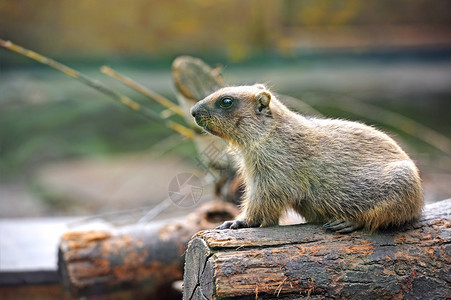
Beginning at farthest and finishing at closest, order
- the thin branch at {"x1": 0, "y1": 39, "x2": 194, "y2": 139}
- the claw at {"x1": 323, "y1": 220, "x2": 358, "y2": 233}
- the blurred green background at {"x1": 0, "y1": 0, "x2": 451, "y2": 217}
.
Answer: the blurred green background at {"x1": 0, "y1": 0, "x2": 451, "y2": 217} → the thin branch at {"x1": 0, "y1": 39, "x2": 194, "y2": 139} → the claw at {"x1": 323, "y1": 220, "x2": 358, "y2": 233}

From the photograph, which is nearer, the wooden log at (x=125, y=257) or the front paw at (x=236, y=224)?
the front paw at (x=236, y=224)

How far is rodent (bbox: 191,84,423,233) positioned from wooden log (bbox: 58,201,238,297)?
4.41ft

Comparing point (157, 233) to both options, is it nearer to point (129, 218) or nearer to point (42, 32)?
point (129, 218)

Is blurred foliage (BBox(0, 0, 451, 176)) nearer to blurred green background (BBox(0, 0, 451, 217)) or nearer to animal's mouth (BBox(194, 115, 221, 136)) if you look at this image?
blurred green background (BBox(0, 0, 451, 217))

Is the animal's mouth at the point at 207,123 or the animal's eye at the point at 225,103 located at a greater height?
the animal's eye at the point at 225,103

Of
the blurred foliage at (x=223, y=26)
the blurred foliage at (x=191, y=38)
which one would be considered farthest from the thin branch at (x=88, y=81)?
the blurred foliage at (x=223, y=26)

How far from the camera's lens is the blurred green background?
36.7ft

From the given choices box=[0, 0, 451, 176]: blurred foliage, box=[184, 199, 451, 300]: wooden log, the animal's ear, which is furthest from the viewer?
box=[0, 0, 451, 176]: blurred foliage

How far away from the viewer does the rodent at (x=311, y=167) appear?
3.11 meters

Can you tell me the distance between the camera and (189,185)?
468 cm

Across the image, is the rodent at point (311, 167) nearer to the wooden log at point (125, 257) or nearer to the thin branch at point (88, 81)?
the wooden log at point (125, 257)

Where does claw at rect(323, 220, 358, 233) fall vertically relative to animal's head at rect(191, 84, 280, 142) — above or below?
below

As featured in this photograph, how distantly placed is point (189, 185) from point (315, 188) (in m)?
1.68

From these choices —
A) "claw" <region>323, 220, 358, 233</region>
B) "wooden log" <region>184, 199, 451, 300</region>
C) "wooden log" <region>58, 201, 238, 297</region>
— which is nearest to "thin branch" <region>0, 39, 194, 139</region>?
"wooden log" <region>58, 201, 238, 297</region>
